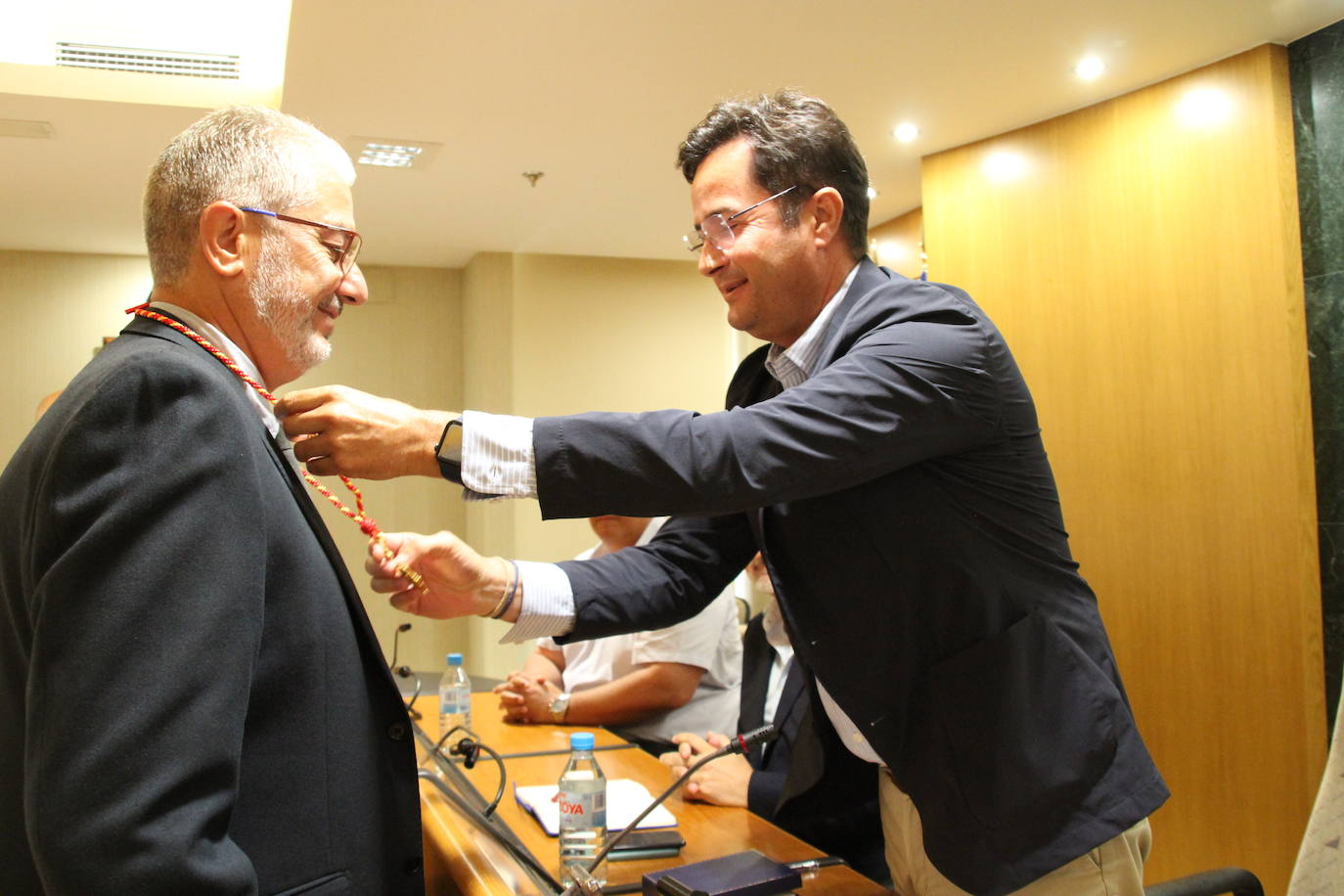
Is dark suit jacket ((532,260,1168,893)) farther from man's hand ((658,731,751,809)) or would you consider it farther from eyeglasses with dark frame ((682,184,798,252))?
man's hand ((658,731,751,809))

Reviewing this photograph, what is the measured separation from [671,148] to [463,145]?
90 centimetres

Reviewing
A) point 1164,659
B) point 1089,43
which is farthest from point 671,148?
point 1164,659

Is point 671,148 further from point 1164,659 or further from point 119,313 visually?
point 119,313

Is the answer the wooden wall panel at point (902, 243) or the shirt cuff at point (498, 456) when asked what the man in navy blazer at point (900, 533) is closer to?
the shirt cuff at point (498, 456)

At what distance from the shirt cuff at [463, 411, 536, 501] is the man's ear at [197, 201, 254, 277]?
349 mm

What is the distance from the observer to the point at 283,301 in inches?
50.9

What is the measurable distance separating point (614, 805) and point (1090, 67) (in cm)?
304

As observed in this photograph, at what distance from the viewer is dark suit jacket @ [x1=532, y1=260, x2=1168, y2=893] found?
48.3 inches

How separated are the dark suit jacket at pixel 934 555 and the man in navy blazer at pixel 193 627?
12.8 inches

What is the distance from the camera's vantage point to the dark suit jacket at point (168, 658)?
2.97 ft

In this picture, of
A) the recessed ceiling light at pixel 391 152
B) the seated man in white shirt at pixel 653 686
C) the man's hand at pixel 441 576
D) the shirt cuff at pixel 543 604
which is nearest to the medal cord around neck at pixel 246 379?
the man's hand at pixel 441 576

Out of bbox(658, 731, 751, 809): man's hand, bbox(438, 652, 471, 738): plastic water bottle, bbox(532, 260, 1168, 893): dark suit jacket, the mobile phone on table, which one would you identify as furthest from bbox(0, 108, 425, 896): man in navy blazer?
bbox(438, 652, 471, 738): plastic water bottle

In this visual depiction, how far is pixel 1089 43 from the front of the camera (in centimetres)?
343

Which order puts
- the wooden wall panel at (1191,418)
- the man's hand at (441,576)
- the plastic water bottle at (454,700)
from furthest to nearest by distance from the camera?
the wooden wall panel at (1191,418) < the plastic water bottle at (454,700) < the man's hand at (441,576)
